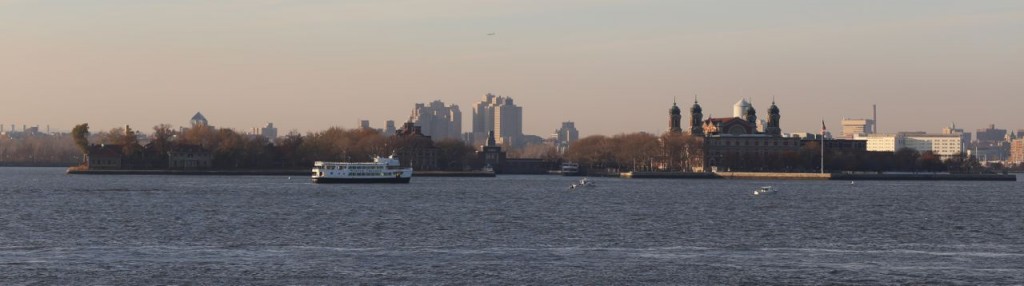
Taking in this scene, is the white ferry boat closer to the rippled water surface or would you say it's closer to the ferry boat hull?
the ferry boat hull

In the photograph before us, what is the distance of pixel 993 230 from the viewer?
67.9 meters

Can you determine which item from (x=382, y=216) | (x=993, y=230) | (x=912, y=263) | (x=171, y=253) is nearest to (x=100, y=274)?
(x=171, y=253)

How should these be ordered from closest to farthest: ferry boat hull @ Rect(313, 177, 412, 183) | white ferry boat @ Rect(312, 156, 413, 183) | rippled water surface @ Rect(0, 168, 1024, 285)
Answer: rippled water surface @ Rect(0, 168, 1024, 285)
ferry boat hull @ Rect(313, 177, 412, 183)
white ferry boat @ Rect(312, 156, 413, 183)

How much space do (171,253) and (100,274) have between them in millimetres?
6960

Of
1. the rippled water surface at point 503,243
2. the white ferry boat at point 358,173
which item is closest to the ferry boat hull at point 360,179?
the white ferry boat at point 358,173

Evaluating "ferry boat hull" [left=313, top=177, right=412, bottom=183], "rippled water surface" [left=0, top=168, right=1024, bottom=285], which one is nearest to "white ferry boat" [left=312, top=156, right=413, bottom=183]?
"ferry boat hull" [left=313, top=177, right=412, bottom=183]

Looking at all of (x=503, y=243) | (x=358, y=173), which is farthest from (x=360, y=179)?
(x=503, y=243)

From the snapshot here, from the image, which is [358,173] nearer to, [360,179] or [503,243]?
[360,179]

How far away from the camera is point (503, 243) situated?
2269 inches

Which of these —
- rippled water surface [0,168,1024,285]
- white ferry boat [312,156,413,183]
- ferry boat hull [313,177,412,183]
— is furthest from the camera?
white ferry boat [312,156,413,183]

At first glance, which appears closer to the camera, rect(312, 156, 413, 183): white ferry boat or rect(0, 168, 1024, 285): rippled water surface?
rect(0, 168, 1024, 285): rippled water surface

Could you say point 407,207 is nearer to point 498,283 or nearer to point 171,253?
point 171,253

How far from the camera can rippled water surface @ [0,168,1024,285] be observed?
4584cm

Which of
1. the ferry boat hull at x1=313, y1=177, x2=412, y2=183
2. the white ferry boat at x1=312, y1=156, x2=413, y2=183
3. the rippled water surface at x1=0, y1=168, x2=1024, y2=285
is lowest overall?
the rippled water surface at x1=0, y1=168, x2=1024, y2=285
